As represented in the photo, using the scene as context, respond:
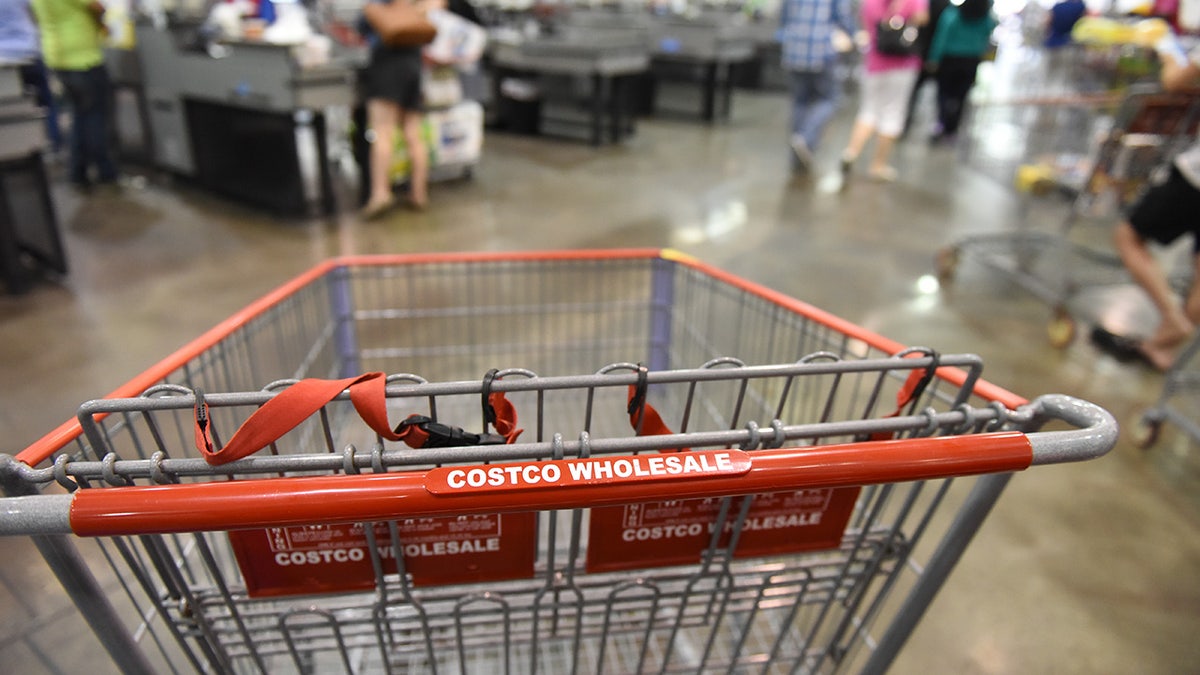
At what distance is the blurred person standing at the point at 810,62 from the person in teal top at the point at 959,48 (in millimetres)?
1357

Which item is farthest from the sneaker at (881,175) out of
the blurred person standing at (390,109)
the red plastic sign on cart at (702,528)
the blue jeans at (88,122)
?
the blue jeans at (88,122)

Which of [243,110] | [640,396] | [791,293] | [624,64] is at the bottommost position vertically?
[791,293]

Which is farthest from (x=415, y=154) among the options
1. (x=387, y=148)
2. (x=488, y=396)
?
(x=488, y=396)

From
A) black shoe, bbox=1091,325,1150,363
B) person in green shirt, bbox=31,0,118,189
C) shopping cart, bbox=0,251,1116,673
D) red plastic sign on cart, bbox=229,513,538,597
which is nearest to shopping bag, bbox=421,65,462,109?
person in green shirt, bbox=31,0,118,189

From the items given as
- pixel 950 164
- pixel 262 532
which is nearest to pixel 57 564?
pixel 262 532

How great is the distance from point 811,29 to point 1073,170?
Result: 2825mm

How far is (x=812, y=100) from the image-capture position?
6.65 metres

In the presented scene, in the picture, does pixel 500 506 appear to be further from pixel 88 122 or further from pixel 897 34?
pixel 88 122

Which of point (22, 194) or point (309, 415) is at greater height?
point (309, 415)

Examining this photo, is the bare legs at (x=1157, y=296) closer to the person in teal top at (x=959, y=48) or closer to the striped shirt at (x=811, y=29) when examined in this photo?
the striped shirt at (x=811, y=29)

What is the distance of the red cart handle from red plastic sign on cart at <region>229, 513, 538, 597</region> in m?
0.15

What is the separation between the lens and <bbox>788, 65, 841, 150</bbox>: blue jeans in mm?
6469

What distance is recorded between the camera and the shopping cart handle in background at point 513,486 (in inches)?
31.6

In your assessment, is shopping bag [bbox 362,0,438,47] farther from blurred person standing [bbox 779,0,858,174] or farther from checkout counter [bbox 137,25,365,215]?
blurred person standing [bbox 779,0,858,174]
